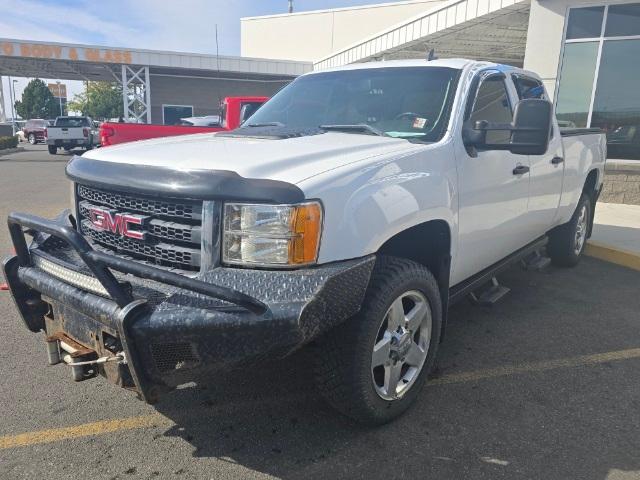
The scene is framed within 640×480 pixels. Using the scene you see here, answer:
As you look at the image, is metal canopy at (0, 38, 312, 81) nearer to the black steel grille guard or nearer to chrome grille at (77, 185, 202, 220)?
chrome grille at (77, 185, 202, 220)

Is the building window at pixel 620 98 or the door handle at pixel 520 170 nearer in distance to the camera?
the door handle at pixel 520 170

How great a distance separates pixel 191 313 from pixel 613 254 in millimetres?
5829

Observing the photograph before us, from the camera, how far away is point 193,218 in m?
2.30

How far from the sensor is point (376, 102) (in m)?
3.60

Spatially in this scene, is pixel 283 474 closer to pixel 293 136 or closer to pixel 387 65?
pixel 293 136

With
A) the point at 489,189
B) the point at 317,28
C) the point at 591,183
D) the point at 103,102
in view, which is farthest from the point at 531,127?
the point at 103,102

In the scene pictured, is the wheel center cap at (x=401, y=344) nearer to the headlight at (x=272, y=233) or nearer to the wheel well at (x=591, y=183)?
the headlight at (x=272, y=233)

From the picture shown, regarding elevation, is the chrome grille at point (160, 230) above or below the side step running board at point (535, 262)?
above

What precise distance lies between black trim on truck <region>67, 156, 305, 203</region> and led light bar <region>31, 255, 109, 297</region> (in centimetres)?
43

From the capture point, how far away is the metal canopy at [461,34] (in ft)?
37.0

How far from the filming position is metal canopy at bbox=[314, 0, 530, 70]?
37.0 feet

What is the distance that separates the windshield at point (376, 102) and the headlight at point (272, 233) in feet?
4.15

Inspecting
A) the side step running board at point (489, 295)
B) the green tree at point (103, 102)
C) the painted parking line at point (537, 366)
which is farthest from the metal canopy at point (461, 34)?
the green tree at point (103, 102)

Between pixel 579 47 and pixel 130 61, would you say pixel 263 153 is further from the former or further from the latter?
pixel 130 61
